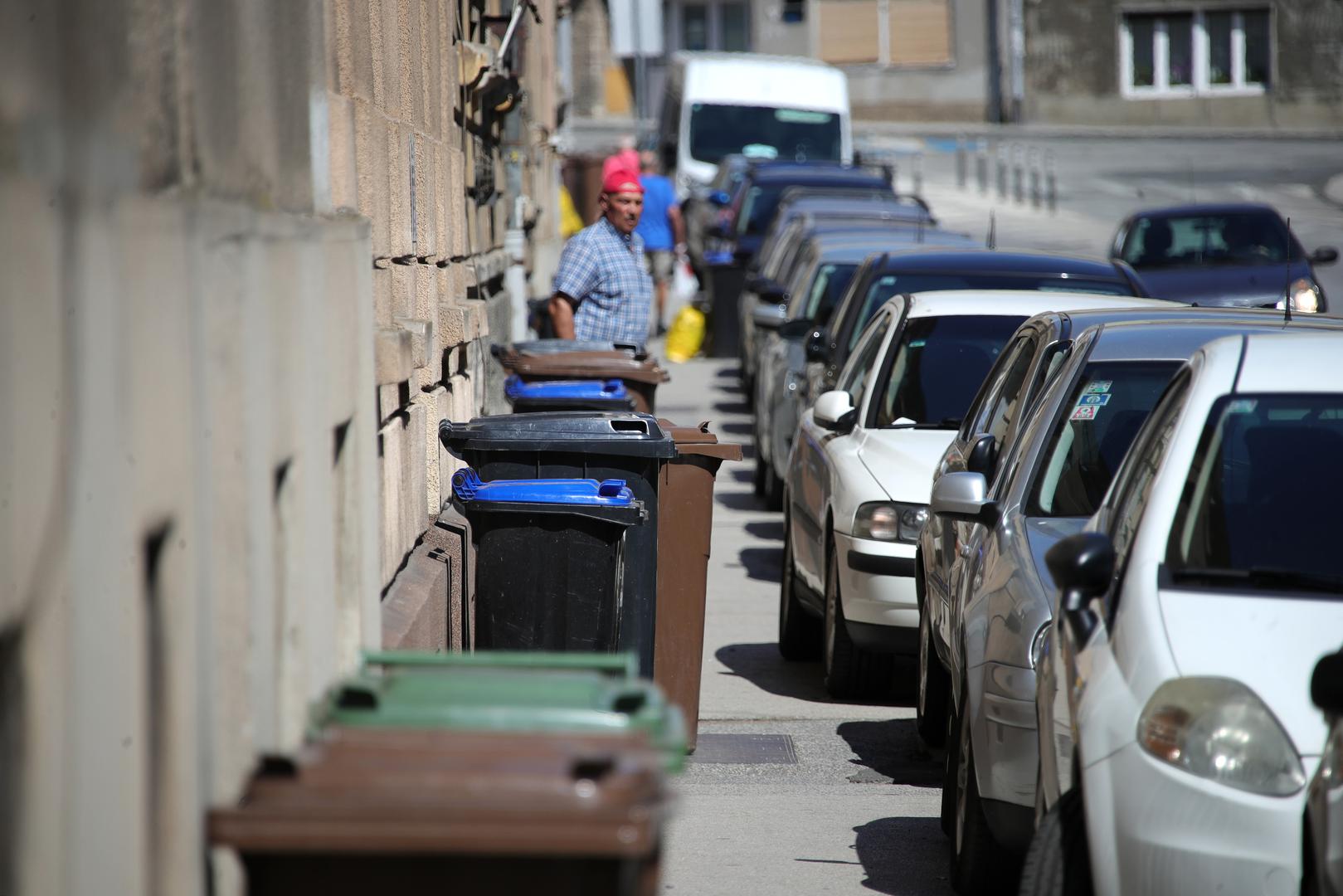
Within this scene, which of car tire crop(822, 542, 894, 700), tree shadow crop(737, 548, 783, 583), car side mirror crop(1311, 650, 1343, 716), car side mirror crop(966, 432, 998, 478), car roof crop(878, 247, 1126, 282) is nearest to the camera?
car side mirror crop(1311, 650, 1343, 716)

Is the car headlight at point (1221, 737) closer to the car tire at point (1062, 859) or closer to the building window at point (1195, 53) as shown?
the car tire at point (1062, 859)

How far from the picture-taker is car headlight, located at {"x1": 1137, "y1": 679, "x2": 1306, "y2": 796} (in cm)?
385

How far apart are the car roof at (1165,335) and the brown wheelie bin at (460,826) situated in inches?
140

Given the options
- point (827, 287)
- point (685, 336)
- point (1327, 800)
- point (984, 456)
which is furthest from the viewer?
point (685, 336)

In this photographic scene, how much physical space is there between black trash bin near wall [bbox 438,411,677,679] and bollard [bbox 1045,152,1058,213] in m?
30.5

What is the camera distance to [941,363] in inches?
350

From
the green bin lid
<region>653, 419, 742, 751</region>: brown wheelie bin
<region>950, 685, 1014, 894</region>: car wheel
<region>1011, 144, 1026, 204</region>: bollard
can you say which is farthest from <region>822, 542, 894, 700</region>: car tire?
<region>1011, 144, 1026, 204</region>: bollard

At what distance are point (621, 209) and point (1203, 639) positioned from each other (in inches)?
266

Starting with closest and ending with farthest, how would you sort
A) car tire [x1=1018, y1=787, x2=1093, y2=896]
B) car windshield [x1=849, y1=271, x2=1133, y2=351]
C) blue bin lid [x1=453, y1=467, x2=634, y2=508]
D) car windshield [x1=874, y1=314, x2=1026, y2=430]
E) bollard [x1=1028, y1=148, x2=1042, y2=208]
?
car tire [x1=1018, y1=787, x2=1093, y2=896]
blue bin lid [x1=453, y1=467, x2=634, y2=508]
car windshield [x1=874, y1=314, x2=1026, y2=430]
car windshield [x1=849, y1=271, x2=1133, y2=351]
bollard [x1=1028, y1=148, x2=1042, y2=208]

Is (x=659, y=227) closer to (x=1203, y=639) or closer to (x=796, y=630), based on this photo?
(x=796, y=630)

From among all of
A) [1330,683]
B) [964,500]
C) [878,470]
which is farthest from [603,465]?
[1330,683]

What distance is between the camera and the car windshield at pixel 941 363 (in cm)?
880

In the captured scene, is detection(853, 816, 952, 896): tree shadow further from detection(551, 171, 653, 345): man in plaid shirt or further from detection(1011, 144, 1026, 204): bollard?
detection(1011, 144, 1026, 204): bollard

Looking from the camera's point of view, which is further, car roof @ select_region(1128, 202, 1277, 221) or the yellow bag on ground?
the yellow bag on ground
